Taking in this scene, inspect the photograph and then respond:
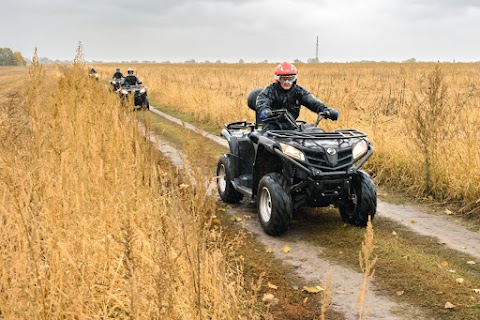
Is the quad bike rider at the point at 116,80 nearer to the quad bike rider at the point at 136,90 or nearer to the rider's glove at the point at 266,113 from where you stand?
the quad bike rider at the point at 136,90

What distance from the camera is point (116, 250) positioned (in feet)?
12.4

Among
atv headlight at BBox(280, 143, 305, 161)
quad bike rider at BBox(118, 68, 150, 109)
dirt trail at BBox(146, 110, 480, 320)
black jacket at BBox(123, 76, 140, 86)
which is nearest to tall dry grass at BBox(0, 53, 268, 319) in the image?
dirt trail at BBox(146, 110, 480, 320)

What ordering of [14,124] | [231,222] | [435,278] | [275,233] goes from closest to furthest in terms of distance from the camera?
[435,278] → [14,124] → [275,233] → [231,222]

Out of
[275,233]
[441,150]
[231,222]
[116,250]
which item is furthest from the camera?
[441,150]

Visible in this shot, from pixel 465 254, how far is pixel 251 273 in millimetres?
2181

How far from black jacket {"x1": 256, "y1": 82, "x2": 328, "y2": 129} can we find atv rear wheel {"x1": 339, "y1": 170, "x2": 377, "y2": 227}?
1191mm

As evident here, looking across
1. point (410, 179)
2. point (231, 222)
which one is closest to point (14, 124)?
point (231, 222)

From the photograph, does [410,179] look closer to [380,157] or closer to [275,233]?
[380,157]

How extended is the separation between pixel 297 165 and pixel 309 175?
20 cm

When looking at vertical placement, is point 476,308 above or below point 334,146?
below

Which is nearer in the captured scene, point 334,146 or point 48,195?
point 48,195

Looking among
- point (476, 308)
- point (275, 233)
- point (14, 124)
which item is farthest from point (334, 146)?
point (14, 124)

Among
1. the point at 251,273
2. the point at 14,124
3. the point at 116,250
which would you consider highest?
the point at 14,124

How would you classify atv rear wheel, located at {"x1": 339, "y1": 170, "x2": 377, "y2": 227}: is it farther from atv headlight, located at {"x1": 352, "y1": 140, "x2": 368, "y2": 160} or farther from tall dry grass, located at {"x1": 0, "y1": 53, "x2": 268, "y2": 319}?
tall dry grass, located at {"x1": 0, "y1": 53, "x2": 268, "y2": 319}
